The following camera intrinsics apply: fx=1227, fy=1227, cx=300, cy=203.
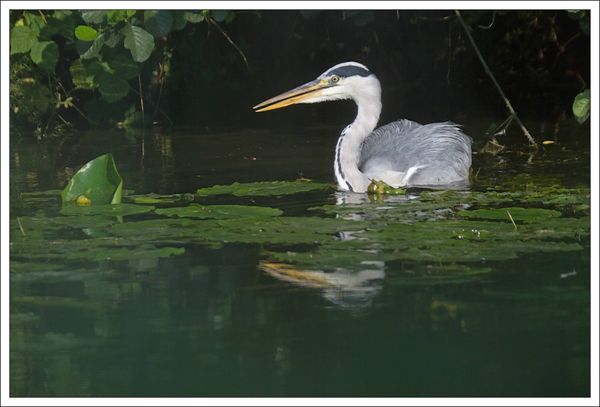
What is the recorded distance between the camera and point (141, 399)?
4781 mm

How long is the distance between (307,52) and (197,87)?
156 centimetres

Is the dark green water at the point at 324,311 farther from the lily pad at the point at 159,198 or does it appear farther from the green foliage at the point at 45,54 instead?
the green foliage at the point at 45,54

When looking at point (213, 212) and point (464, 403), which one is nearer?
point (464, 403)

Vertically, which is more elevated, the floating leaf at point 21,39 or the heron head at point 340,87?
the floating leaf at point 21,39

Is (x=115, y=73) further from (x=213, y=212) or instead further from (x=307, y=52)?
(x=307, y=52)

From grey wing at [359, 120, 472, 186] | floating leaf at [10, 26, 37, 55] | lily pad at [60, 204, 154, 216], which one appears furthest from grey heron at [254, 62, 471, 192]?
floating leaf at [10, 26, 37, 55]

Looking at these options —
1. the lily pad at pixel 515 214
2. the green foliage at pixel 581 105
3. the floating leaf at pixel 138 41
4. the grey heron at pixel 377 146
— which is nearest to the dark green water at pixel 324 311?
the lily pad at pixel 515 214

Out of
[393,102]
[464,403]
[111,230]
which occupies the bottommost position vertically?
[464,403]

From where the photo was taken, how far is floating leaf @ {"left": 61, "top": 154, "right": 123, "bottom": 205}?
811 cm

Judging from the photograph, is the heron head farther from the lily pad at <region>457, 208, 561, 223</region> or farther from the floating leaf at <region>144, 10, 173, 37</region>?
the lily pad at <region>457, 208, 561, 223</region>

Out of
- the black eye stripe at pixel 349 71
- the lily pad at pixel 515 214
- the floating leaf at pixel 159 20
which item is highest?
the floating leaf at pixel 159 20

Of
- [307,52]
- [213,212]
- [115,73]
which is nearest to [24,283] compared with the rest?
[213,212]

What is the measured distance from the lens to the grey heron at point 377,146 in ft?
30.0

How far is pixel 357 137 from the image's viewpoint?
948 cm
